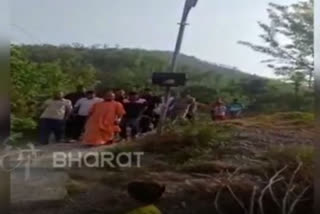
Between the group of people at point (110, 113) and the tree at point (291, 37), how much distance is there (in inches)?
12.9

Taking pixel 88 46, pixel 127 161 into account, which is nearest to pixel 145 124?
pixel 127 161

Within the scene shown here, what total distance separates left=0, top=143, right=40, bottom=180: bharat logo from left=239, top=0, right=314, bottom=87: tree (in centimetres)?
119

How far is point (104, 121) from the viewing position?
366 cm

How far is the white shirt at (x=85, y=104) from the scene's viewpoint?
3633 millimetres

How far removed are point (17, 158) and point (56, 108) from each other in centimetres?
32

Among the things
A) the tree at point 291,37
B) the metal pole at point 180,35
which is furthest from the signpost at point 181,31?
the tree at point 291,37

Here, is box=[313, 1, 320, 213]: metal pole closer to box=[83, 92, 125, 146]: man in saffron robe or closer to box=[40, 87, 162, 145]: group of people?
box=[40, 87, 162, 145]: group of people

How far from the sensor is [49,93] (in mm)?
3584

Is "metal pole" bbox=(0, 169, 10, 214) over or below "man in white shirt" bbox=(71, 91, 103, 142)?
below

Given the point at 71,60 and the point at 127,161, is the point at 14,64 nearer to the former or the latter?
the point at 71,60

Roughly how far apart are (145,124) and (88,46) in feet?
1.62

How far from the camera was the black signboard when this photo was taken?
11.9 feet

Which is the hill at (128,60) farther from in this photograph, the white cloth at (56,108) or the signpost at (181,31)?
the white cloth at (56,108)

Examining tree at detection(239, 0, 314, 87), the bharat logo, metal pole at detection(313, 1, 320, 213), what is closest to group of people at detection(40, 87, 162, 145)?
the bharat logo
